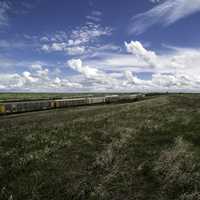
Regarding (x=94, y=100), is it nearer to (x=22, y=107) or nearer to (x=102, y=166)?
(x=22, y=107)

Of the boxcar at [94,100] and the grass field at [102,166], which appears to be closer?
the grass field at [102,166]

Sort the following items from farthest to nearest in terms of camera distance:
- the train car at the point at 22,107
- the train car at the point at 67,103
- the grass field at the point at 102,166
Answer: the train car at the point at 67,103, the train car at the point at 22,107, the grass field at the point at 102,166

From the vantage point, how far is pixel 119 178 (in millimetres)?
9539

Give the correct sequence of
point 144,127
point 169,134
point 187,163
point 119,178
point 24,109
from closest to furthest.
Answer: point 119,178 → point 187,163 → point 169,134 → point 144,127 → point 24,109

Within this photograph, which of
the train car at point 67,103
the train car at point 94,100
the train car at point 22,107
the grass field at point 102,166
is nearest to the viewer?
the grass field at point 102,166

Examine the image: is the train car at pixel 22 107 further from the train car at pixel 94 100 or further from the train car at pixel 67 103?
the train car at pixel 94 100

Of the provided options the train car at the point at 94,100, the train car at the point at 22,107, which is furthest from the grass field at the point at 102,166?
the train car at the point at 94,100

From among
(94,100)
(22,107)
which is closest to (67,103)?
(22,107)

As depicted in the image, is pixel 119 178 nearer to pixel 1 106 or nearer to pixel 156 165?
pixel 156 165

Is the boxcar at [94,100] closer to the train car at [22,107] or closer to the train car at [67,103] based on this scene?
the train car at [67,103]

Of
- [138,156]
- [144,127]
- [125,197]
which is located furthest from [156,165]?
[144,127]

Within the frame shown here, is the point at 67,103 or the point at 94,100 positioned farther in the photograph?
the point at 94,100

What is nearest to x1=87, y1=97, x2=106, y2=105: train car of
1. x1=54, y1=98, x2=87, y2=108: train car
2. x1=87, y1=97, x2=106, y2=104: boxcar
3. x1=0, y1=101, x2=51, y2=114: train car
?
x1=87, y1=97, x2=106, y2=104: boxcar

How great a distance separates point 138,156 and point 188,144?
4.05 metres
